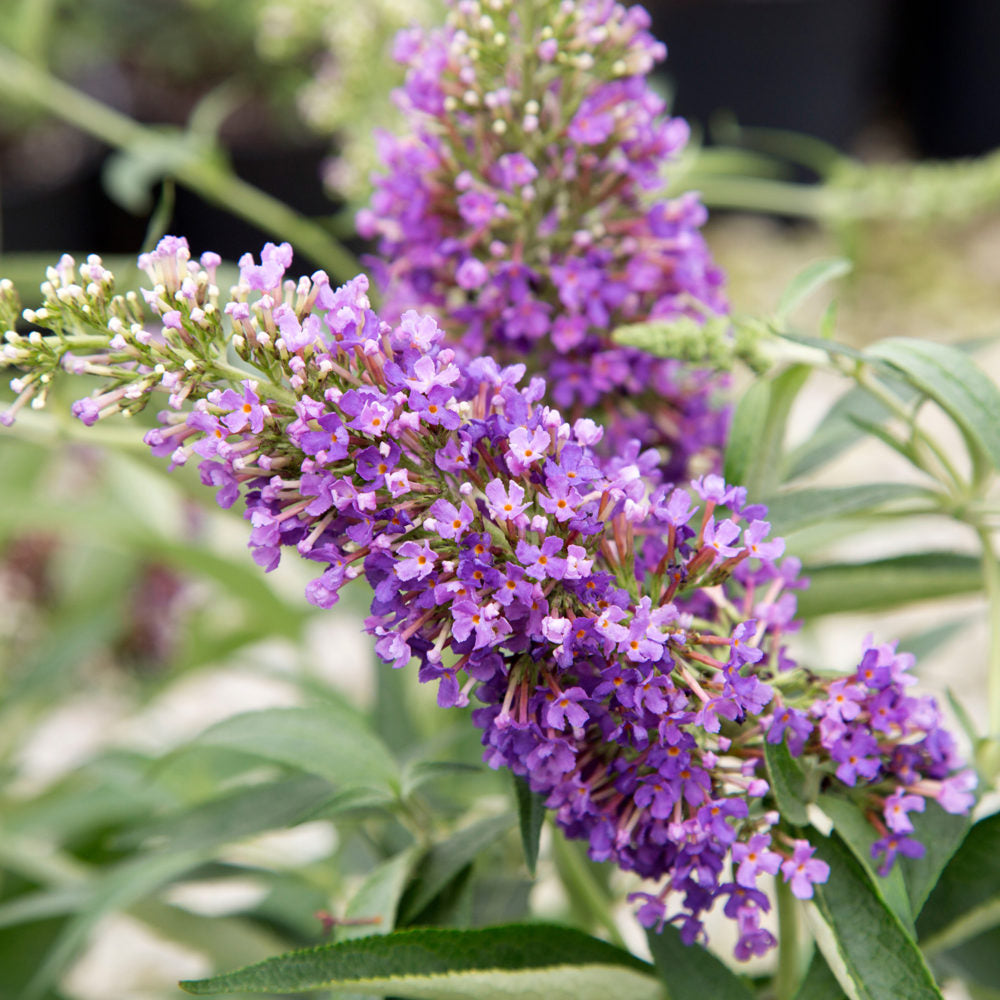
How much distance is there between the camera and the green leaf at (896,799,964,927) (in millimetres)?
678

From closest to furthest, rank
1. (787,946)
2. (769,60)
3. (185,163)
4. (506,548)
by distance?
(506,548)
(787,946)
(185,163)
(769,60)

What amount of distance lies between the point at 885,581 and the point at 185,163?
934mm

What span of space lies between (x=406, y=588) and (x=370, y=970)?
0.22 meters

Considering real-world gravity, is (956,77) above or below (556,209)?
above

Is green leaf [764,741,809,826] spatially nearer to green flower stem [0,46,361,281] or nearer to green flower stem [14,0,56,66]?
green flower stem [0,46,361,281]

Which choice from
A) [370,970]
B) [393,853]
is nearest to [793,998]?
[370,970]

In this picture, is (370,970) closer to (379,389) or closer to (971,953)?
(379,389)

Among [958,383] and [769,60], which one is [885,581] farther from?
[769,60]

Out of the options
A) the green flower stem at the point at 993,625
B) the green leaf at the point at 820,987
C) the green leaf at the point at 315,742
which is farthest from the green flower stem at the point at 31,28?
the green leaf at the point at 820,987

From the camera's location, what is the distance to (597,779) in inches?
24.9

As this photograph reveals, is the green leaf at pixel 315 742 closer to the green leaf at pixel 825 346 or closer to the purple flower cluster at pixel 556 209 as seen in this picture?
the purple flower cluster at pixel 556 209

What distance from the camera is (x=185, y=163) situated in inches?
52.2

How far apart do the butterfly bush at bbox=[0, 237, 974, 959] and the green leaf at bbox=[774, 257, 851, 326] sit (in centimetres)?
18

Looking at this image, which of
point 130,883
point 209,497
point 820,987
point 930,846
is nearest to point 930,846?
point 930,846
